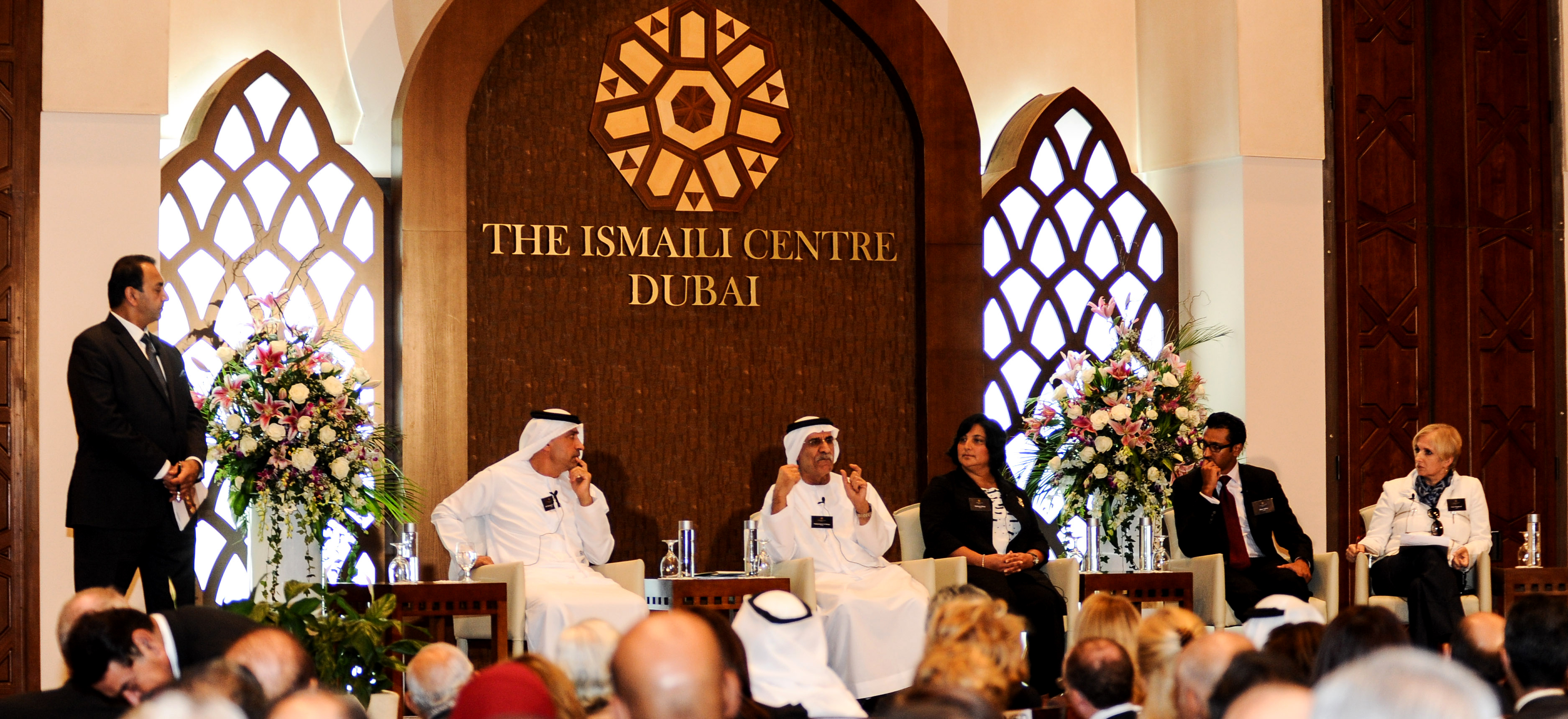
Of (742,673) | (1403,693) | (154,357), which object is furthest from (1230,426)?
(1403,693)

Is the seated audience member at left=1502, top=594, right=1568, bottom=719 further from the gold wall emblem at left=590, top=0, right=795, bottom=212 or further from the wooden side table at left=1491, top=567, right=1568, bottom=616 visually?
the gold wall emblem at left=590, top=0, right=795, bottom=212

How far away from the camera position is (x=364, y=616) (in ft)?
→ 18.4

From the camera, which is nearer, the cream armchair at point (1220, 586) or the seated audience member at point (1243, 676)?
the seated audience member at point (1243, 676)

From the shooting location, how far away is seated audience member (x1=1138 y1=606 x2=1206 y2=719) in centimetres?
342

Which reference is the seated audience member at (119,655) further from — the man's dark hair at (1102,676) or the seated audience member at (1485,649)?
the seated audience member at (1485,649)

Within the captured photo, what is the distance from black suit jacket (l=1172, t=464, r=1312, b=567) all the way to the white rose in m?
3.98

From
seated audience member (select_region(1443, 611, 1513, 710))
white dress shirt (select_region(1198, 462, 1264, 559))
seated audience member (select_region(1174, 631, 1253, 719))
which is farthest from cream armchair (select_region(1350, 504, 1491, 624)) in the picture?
seated audience member (select_region(1174, 631, 1253, 719))

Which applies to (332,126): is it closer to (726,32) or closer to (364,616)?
(726,32)

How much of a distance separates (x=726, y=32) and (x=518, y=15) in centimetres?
106

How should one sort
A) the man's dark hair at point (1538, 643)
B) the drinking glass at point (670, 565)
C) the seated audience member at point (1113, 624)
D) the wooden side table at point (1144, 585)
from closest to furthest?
the man's dark hair at point (1538, 643)
the seated audience member at point (1113, 624)
the drinking glass at point (670, 565)
the wooden side table at point (1144, 585)

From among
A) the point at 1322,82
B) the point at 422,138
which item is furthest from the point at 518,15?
the point at 1322,82

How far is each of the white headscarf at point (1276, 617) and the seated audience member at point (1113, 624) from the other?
0.38 m

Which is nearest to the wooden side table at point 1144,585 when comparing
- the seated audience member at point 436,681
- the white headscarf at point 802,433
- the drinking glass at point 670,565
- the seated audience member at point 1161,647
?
the white headscarf at point 802,433

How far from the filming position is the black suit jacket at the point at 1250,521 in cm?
738
